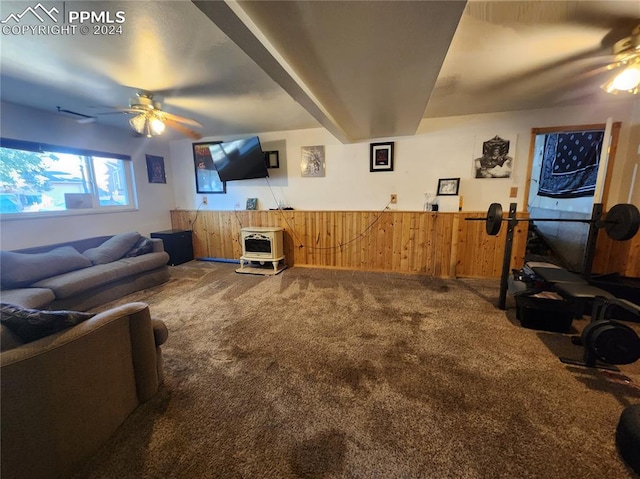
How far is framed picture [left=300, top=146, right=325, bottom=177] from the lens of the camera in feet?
14.0

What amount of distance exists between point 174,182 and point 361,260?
4087 millimetres

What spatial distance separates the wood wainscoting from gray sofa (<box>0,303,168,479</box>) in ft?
9.94

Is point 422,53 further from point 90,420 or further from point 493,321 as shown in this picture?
point 90,420

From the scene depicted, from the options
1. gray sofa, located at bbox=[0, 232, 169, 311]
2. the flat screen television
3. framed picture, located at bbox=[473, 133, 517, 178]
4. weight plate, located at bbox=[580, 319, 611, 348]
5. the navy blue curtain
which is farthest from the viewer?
the flat screen television

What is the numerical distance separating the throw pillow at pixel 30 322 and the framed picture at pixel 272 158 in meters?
3.72

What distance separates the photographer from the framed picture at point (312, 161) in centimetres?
427

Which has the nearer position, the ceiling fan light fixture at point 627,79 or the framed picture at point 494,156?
the ceiling fan light fixture at point 627,79

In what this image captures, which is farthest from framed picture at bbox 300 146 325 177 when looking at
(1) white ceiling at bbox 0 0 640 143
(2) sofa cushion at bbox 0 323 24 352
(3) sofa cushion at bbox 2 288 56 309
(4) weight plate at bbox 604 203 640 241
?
(2) sofa cushion at bbox 0 323 24 352

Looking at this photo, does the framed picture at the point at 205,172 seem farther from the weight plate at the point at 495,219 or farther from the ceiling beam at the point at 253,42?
the weight plate at the point at 495,219

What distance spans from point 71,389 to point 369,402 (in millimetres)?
1556

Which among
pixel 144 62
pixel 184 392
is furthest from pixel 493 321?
pixel 144 62

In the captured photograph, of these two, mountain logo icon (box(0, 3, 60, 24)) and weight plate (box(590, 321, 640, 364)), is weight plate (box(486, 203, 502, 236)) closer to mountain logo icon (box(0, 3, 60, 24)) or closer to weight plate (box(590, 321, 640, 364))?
weight plate (box(590, 321, 640, 364))

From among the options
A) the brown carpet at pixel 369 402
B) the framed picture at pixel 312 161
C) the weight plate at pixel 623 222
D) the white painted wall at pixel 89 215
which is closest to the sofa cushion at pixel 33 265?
the white painted wall at pixel 89 215

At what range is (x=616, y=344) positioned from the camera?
1602 mm
